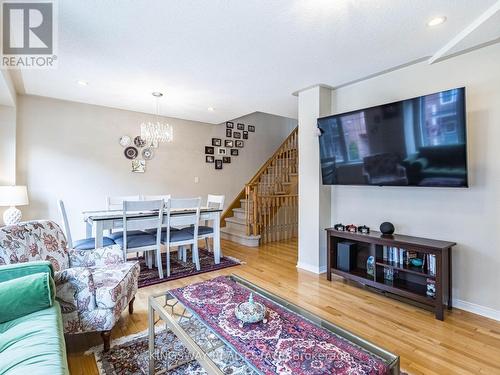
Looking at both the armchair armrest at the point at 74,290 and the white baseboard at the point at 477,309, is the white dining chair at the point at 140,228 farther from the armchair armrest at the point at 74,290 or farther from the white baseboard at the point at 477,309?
the white baseboard at the point at 477,309

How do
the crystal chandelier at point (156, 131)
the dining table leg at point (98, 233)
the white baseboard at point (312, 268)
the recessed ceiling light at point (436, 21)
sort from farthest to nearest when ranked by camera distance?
the crystal chandelier at point (156, 131)
the white baseboard at point (312, 268)
the dining table leg at point (98, 233)
the recessed ceiling light at point (436, 21)

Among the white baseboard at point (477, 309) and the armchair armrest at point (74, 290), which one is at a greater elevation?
the armchair armrest at point (74, 290)

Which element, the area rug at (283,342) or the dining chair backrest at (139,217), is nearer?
the area rug at (283,342)

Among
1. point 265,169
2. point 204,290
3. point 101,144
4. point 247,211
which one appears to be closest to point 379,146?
point 204,290

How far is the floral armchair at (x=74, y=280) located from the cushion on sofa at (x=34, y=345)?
12.2 inches

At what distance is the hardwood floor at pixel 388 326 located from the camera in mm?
1777

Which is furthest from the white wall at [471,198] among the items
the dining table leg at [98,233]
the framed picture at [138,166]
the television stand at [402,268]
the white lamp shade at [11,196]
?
the white lamp shade at [11,196]

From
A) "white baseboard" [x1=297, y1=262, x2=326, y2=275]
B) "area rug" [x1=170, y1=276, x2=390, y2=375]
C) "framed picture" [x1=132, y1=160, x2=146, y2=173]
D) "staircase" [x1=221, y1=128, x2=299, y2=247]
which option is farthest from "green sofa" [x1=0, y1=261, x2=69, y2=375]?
"staircase" [x1=221, y1=128, x2=299, y2=247]

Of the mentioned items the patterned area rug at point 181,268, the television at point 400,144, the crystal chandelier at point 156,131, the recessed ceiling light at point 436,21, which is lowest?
the patterned area rug at point 181,268

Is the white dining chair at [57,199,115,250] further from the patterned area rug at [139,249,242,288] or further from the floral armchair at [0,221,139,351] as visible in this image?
the floral armchair at [0,221,139,351]

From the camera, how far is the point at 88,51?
98.3 inches

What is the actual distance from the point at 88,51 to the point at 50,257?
1827mm

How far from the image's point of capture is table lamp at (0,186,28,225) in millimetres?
3318

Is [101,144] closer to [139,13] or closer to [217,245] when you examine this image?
[217,245]
